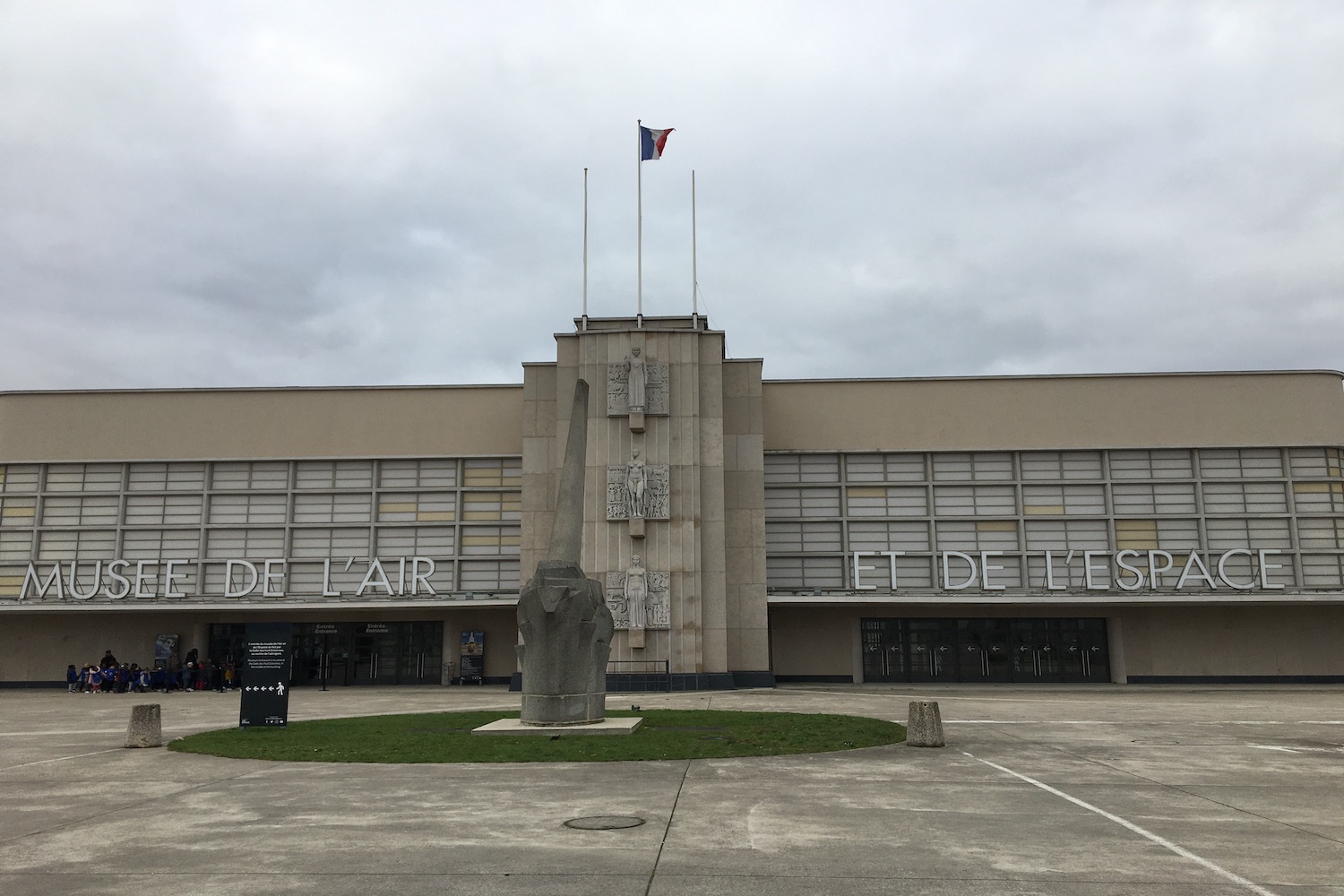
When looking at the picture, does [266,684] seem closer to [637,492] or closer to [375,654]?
[637,492]

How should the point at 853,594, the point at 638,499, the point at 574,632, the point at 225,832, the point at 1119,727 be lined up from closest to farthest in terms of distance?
1. the point at 225,832
2. the point at 574,632
3. the point at 1119,727
4. the point at 638,499
5. the point at 853,594

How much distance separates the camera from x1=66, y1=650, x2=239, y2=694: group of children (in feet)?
138

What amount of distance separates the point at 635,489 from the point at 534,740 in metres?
20.1

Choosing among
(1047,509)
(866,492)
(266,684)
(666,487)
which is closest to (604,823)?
(266,684)

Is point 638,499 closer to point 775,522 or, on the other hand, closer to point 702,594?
point 702,594

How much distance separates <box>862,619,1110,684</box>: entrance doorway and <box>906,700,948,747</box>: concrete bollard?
26143 millimetres

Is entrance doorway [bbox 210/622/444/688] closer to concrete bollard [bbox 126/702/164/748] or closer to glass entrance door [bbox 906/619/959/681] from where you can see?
glass entrance door [bbox 906/619/959/681]

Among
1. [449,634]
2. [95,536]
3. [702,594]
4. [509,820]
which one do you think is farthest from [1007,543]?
[95,536]

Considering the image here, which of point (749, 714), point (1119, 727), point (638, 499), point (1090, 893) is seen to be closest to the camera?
point (1090, 893)

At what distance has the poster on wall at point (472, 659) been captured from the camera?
43188 mm

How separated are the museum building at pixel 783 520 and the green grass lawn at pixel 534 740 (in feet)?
58.8

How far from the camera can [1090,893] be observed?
26.6 feet

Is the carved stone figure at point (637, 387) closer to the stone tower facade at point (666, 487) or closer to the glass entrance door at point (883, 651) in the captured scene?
the stone tower facade at point (666, 487)

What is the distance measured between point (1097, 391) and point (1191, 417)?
413 centimetres
